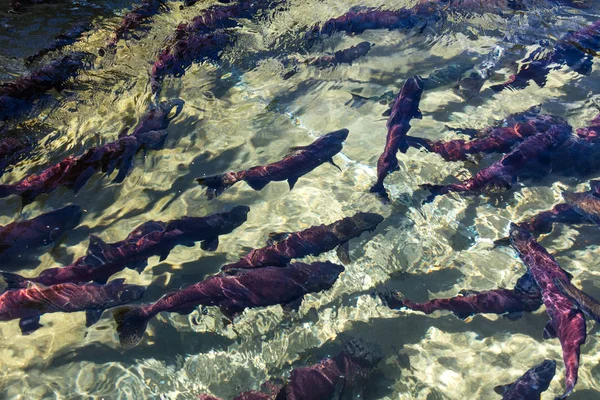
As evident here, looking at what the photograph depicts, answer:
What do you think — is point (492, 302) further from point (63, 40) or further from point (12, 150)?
point (63, 40)

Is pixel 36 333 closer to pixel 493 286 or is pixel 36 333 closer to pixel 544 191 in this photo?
pixel 493 286

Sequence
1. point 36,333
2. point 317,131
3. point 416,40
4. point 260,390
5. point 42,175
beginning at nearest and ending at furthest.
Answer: point 260,390 → point 36,333 → point 42,175 → point 317,131 → point 416,40

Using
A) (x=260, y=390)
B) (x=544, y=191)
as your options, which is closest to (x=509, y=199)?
(x=544, y=191)

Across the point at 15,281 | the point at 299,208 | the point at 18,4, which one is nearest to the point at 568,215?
the point at 299,208

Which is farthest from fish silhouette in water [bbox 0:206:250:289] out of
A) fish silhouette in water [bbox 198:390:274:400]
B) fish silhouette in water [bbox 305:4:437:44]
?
fish silhouette in water [bbox 305:4:437:44]

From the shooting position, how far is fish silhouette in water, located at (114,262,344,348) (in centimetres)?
432

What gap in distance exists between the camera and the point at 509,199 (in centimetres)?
582

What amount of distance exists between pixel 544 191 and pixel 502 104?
1.83m

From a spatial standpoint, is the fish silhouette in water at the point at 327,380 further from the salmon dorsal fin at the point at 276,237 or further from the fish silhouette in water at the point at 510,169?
the fish silhouette in water at the point at 510,169

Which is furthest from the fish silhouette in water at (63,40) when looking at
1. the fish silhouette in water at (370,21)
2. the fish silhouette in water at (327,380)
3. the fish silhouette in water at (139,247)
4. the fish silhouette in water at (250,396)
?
the fish silhouette in water at (327,380)

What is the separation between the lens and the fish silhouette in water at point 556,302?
3973 millimetres

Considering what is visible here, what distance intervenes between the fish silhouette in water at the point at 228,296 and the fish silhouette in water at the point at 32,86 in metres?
4.59

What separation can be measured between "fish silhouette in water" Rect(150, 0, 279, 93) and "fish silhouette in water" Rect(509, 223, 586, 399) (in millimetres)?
5942

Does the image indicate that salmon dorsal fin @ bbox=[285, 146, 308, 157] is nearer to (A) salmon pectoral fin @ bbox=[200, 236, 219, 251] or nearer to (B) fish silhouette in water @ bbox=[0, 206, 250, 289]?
(B) fish silhouette in water @ bbox=[0, 206, 250, 289]
